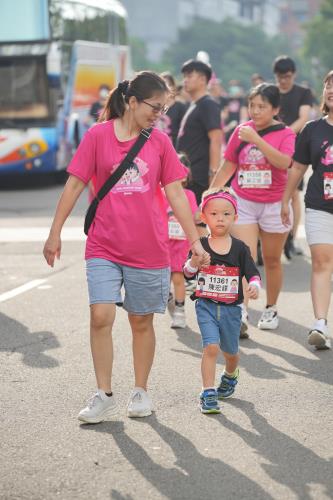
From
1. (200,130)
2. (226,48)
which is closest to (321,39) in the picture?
(226,48)

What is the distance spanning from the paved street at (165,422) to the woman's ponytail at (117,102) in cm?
146

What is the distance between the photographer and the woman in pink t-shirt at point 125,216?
5.74 metres

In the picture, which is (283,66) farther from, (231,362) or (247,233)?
(231,362)

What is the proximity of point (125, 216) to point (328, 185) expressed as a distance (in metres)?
2.42

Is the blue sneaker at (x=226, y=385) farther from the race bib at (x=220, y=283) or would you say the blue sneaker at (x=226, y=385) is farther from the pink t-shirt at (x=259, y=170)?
the pink t-shirt at (x=259, y=170)

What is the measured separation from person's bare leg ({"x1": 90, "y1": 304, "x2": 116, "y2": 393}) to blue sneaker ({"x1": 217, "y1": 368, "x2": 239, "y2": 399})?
0.73 metres

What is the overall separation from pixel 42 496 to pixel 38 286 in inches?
241

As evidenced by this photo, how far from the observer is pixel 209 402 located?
598 cm

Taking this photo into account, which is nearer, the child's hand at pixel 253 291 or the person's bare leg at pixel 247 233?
the child's hand at pixel 253 291

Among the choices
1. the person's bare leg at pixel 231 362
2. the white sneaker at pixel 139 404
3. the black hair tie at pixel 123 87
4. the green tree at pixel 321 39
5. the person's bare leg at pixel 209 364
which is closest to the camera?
the black hair tie at pixel 123 87

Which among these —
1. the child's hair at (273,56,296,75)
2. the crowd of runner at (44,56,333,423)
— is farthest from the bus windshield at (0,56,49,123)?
the crowd of runner at (44,56,333,423)

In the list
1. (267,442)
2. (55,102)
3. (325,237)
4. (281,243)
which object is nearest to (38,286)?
(281,243)

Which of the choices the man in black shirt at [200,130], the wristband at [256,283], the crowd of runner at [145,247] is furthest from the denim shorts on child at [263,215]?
the wristband at [256,283]

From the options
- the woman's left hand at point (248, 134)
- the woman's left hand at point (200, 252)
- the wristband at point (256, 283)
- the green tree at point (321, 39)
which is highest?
the woman's left hand at point (248, 134)
